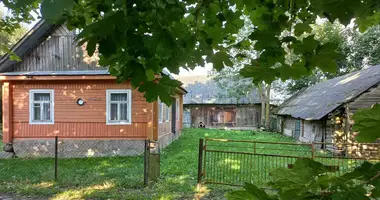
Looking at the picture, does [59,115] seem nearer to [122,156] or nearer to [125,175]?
[122,156]

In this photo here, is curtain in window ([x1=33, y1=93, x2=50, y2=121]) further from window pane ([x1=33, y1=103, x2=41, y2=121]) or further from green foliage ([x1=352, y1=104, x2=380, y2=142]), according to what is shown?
green foliage ([x1=352, y1=104, x2=380, y2=142])

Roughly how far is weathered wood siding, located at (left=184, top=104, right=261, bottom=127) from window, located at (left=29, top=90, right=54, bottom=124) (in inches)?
851

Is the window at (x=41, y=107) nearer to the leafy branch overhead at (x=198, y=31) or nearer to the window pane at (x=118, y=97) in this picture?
the window pane at (x=118, y=97)

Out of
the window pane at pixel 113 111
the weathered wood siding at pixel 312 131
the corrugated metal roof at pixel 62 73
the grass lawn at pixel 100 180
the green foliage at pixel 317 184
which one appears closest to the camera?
the green foliage at pixel 317 184

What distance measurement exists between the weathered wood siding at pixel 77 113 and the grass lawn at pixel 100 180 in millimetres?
1406

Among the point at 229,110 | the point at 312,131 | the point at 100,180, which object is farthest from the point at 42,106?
the point at 229,110

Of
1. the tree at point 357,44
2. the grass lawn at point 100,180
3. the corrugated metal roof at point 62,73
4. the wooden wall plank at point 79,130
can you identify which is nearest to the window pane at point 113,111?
the wooden wall plank at point 79,130

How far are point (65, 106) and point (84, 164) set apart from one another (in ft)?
10.5

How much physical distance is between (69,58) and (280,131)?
773 inches

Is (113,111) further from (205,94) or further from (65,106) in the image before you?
(205,94)

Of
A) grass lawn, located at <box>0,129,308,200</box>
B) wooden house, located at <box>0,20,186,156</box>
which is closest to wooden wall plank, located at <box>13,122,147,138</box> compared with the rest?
wooden house, located at <box>0,20,186,156</box>

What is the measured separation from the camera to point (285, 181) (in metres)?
0.96

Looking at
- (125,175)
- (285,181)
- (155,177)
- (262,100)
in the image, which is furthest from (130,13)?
(262,100)

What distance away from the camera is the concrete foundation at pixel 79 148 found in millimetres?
12477
